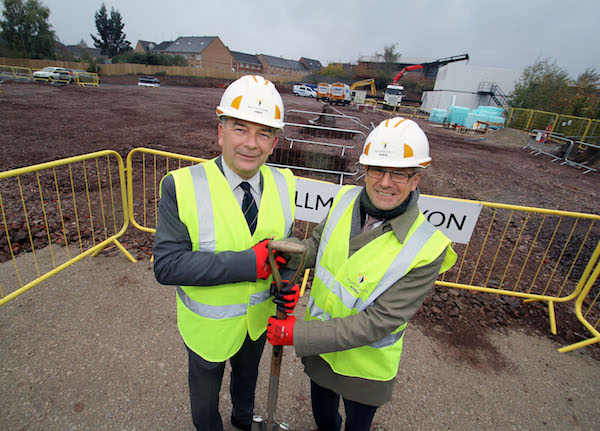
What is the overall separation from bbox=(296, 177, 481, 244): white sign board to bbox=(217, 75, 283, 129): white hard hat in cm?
194

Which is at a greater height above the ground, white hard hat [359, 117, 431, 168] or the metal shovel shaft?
white hard hat [359, 117, 431, 168]

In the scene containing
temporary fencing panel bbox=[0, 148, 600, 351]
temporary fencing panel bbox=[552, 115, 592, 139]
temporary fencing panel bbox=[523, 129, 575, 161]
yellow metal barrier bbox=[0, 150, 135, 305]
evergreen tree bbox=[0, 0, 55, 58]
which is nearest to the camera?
yellow metal barrier bbox=[0, 150, 135, 305]

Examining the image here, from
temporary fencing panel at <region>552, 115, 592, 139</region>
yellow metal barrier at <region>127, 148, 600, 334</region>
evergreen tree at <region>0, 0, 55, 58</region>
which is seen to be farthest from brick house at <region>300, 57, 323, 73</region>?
yellow metal barrier at <region>127, 148, 600, 334</region>

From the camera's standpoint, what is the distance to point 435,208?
347 centimetres

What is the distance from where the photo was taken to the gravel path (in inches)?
97.0

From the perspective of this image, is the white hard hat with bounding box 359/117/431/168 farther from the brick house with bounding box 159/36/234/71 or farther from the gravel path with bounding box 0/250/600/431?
the brick house with bounding box 159/36/234/71

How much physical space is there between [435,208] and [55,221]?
218 inches

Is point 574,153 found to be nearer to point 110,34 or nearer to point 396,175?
point 396,175

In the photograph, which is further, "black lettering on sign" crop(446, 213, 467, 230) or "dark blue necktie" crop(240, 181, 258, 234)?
"black lettering on sign" crop(446, 213, 467, 230)

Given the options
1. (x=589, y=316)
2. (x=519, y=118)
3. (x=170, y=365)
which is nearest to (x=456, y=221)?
(x=589, y=316)

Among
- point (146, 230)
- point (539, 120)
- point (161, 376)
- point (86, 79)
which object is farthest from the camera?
point (86, 79)

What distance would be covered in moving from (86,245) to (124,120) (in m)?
11.0

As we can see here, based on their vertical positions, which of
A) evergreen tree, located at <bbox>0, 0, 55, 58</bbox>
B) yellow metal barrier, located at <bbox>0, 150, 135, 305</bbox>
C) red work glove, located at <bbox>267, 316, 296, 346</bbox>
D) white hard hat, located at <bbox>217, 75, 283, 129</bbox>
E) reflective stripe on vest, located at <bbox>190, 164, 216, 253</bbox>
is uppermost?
evergreen tree, located at <bbox>0, 0, 55, 58</bbox>

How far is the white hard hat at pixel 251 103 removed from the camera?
59.7 inches
